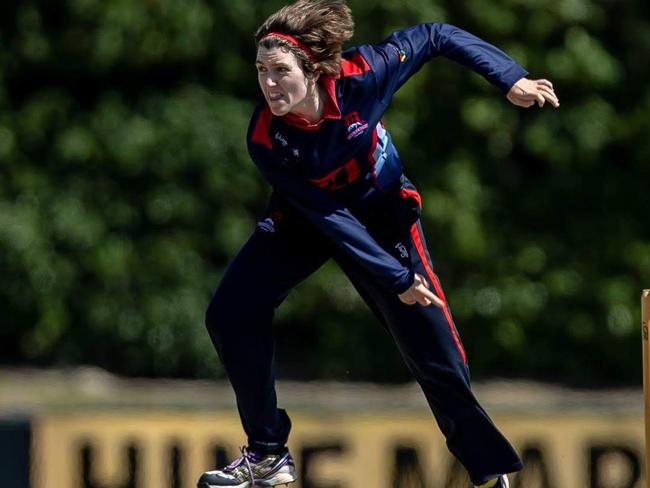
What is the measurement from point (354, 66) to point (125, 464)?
211 cm

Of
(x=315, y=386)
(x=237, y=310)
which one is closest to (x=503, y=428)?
(x=237, y=310)

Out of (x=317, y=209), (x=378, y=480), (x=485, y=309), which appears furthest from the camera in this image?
(x=485, y=309)

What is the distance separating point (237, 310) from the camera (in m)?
4.16

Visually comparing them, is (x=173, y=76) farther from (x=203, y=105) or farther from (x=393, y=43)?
(x=393, y=43)

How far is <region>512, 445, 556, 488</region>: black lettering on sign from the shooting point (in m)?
5.41

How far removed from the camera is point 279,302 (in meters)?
4.23

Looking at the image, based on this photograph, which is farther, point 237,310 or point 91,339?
point 91,339

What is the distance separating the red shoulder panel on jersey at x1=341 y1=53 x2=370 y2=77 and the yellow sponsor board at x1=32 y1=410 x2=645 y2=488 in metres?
1.80

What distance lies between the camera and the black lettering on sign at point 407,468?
5426 mm

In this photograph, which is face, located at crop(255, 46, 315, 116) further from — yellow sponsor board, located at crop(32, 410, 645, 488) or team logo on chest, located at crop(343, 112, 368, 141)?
yellow sponsor board, located at crop(32, 410, 645, 488)

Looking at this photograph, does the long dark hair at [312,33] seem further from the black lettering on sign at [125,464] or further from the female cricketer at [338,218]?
the black lettering on sign at [125,464]

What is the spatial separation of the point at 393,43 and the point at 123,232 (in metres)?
3.70

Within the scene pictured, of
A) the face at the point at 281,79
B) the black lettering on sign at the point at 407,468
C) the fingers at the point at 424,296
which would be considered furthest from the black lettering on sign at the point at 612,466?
the face at the point at 281,79

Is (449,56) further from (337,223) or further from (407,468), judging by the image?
(407,468)
